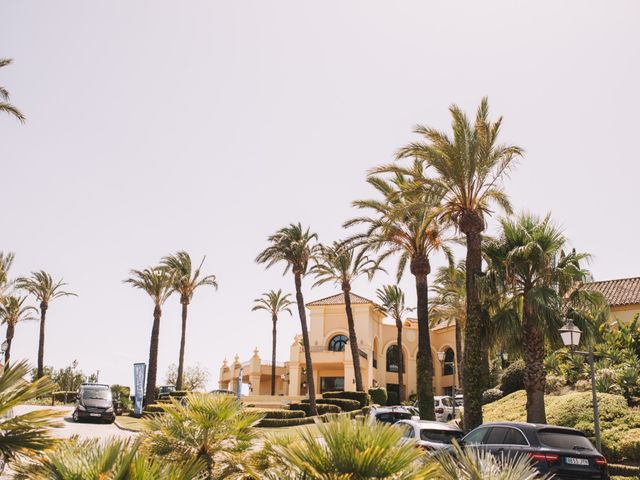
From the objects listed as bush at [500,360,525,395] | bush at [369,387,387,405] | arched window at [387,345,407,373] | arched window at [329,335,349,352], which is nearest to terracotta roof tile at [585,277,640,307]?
bush at [500,360,525,395]

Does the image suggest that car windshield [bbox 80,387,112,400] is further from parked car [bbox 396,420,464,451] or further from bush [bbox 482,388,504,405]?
parked car [bbox 396,420,464,451]

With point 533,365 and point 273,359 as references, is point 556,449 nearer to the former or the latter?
point 533,365

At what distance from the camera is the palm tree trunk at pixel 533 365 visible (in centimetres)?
1811

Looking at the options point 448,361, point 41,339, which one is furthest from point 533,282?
point 41,339

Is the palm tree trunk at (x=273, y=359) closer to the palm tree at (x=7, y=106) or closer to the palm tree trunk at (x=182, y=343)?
the palm tree trunk at (x=182, y=343)

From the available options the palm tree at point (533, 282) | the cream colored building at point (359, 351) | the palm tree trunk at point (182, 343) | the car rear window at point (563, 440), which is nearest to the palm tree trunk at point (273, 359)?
the cream colored building at point (359, 351)

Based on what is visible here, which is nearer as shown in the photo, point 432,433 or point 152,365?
point 432,433

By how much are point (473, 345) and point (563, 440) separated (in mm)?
8626

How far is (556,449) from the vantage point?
9195 mm

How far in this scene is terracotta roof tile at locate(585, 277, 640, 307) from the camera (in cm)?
3244

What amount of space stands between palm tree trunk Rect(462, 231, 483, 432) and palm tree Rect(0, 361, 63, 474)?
14.2 meters

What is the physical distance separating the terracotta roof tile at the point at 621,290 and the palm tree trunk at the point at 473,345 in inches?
665

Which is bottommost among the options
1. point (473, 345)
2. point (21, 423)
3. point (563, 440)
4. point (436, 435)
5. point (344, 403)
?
point (344, 403)

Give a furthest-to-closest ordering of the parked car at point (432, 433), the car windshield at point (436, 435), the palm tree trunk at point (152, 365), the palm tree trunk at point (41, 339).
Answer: the palm tree trunk at point (41, 339) < the palm tree trunk at point (152, 365) < the car windshield at point (436, 435) < the parked car at point (432, 433)
